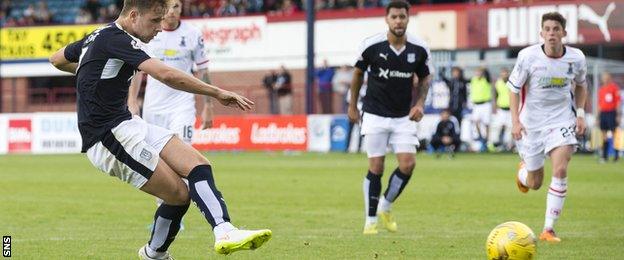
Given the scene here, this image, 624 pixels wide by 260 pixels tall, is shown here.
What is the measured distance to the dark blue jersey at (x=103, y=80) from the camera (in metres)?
8.23

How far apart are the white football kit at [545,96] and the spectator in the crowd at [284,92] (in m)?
23.4

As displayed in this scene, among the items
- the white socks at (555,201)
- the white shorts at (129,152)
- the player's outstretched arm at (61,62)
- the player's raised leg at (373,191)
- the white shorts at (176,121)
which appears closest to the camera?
the white shorts at (129,152)

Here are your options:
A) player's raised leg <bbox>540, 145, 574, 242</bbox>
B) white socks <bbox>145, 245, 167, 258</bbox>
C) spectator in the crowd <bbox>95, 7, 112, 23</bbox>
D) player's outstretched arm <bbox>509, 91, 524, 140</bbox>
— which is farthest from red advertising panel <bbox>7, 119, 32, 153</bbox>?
white socks <bbox>145, 245, 167, 258</bbox>

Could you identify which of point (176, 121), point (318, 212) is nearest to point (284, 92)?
point (318, 212)

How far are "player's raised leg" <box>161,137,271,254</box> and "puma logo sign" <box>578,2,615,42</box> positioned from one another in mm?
27222

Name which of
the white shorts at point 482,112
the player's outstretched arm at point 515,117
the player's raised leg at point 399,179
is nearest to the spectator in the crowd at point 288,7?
the white shorts at point 482,112

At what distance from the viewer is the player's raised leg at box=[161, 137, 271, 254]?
807cm

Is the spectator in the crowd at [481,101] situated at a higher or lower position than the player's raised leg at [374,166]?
lower

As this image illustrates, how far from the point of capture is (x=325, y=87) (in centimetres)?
3484

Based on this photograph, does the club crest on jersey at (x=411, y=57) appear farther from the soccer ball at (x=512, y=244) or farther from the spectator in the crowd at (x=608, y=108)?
the spectator in the crowd at (x=608, y=108)

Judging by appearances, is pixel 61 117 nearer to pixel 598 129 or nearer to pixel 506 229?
pixel 598 129

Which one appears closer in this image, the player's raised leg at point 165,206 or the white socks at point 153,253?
the player's raised leg at point 165,206

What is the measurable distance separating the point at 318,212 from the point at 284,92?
69.3 feet

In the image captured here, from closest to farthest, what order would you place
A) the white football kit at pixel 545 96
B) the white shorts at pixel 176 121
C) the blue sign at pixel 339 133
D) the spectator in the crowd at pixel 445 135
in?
the white football kit at pixel 545 96 → the white shorts at pixel 176 121 → the spectator in the crowd at pixel 445 135 → the blue sign at pixel 339 133
